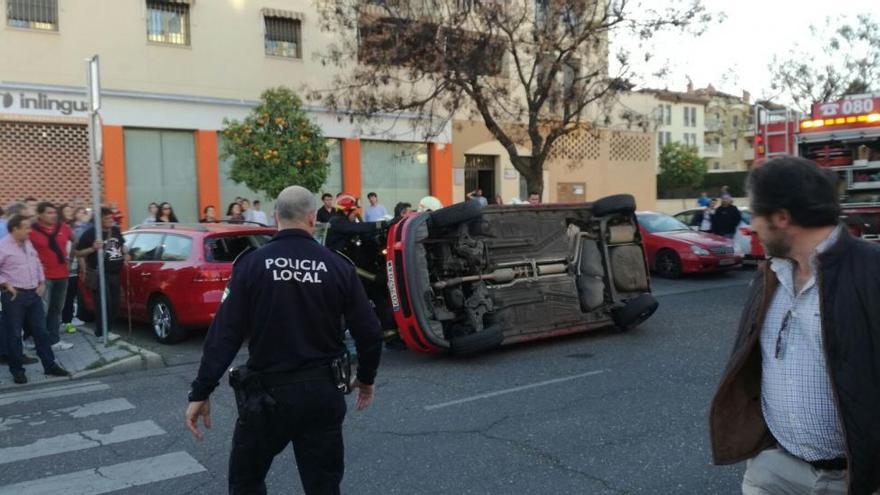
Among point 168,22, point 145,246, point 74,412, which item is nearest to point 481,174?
point 168,22

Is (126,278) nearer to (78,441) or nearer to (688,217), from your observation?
(78,441)

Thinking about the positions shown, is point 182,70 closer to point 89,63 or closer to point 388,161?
point 388,161

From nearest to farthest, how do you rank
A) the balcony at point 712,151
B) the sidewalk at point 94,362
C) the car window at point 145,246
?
1. the sidewalk at point 94,362
2. the car window at point 145,246
3. the balcony at point 712,151

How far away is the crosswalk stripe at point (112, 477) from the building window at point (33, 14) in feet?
48.7

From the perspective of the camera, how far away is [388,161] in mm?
22547

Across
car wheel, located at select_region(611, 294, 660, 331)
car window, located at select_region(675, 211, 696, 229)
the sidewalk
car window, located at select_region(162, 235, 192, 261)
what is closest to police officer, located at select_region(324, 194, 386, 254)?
car window, located at select_region(162, 235, 192, 261)

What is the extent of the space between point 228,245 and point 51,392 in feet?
9.30

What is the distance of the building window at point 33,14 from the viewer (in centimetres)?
1642

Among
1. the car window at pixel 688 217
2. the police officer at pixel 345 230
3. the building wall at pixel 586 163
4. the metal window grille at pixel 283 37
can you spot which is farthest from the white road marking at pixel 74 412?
the building wall at pixel 586 163

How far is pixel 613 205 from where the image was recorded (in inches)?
364

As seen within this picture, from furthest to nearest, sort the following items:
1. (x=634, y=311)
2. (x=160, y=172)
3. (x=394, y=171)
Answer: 1. (x=394, y=171)
2. (x=160, y=172)
3. (x=634, y=311)

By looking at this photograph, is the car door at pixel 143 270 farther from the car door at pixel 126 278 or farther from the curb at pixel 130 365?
the curb at pixel 130 365

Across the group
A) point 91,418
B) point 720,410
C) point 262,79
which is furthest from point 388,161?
point 720,410

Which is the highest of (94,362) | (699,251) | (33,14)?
(33,14)
